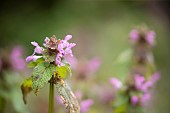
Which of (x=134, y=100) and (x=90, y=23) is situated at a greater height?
(x=90, y=23)

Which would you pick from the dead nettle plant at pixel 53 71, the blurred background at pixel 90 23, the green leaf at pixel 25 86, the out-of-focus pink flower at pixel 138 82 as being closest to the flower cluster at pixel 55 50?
the dead nettle plant at pixel 53 71

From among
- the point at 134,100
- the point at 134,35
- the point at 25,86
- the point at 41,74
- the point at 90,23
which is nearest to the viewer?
the point at 41,74

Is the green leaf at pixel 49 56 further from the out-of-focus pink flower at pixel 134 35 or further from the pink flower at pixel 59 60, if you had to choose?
the out-of-focus pink flower at pixel 134 35

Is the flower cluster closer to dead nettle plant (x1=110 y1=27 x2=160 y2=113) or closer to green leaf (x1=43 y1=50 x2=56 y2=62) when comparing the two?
green leaf (x1=43 y1=50 x2=56 y2=62)

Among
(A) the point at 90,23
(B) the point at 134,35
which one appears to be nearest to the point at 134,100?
(B) the point at 134,35

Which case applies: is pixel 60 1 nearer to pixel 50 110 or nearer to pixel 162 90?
pixel 162 90

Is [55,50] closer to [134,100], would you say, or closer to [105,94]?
[134,100]

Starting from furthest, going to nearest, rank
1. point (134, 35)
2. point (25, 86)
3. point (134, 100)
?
point (134, 35), point (134, 100), point (25, 86)
